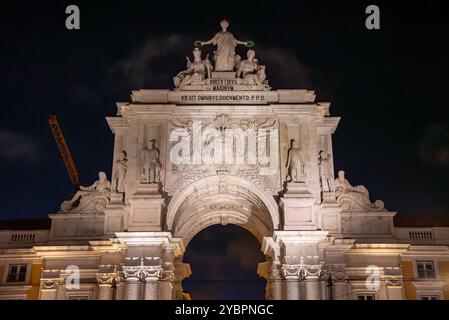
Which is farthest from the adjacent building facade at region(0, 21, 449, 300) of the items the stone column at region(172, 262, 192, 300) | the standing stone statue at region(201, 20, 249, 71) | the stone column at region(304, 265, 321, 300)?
the stone column at region(172, 262, 192, 300)

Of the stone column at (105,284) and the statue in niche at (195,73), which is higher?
the statue in niche at (195,73)

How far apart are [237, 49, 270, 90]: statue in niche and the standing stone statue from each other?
2.08ft

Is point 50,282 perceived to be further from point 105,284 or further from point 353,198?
point 353,198

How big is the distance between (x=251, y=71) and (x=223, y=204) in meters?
7.70

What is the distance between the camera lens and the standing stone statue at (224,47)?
122 ft

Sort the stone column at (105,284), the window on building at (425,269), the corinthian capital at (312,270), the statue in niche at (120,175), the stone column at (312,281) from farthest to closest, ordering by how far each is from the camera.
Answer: the statue in niche at (120,175)
the window on building at (425,269)
the stone column at (105,284)
the corinthian capital at (312,270)
the stone column at (312,281)

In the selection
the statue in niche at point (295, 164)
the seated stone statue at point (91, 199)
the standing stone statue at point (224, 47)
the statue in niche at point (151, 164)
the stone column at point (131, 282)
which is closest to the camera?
the stone column at point (131, 282)

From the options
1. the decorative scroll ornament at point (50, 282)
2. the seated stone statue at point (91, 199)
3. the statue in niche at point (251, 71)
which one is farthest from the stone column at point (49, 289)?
the statue in niche at point (251, 71)

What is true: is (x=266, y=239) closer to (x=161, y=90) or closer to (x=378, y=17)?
(x=161, y=90)

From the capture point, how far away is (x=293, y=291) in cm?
3119

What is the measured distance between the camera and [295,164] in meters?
33.8

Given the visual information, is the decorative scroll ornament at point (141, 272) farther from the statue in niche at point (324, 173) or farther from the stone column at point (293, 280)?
the statue in niche at point (324, 173)

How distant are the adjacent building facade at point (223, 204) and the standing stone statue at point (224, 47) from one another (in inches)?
24.1
